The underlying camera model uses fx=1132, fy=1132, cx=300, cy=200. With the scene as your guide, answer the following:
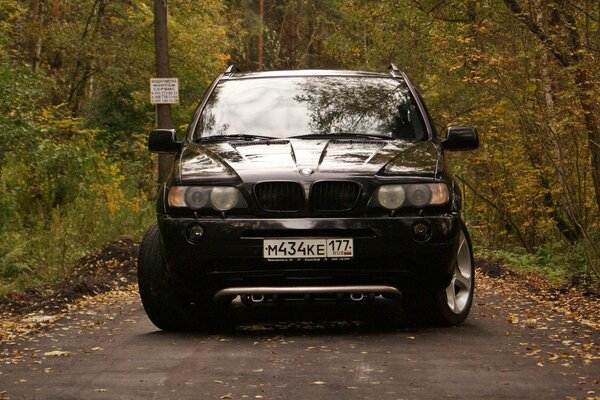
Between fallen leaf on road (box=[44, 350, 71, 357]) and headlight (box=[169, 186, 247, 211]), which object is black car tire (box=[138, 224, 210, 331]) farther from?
fallen leaf on road (box=[44, 350, 71, 357])

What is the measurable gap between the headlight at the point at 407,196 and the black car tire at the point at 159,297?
4.63ft

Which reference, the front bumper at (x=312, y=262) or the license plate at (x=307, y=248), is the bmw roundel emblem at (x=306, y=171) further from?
the license plate at (x=307, y=248)

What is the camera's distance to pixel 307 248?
6.84 m

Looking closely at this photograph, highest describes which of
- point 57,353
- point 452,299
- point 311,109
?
point 311,109

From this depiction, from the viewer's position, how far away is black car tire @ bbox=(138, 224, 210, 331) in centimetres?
736

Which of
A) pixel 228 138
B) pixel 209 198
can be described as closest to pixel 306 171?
pixel 209 198

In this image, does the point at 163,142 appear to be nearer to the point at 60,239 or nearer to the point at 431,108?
the point at 60,239

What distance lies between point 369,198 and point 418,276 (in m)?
0.59

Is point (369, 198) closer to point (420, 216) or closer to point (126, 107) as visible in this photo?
point (420, 216)

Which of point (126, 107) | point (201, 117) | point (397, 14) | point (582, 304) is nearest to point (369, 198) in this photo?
point (201, 117)

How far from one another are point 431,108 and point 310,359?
54.8ft

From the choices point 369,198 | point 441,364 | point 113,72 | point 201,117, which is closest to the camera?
point 441,364

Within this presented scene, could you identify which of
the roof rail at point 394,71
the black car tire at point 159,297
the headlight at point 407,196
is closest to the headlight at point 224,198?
the black car tire at point 159,297

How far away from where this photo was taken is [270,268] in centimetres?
689
